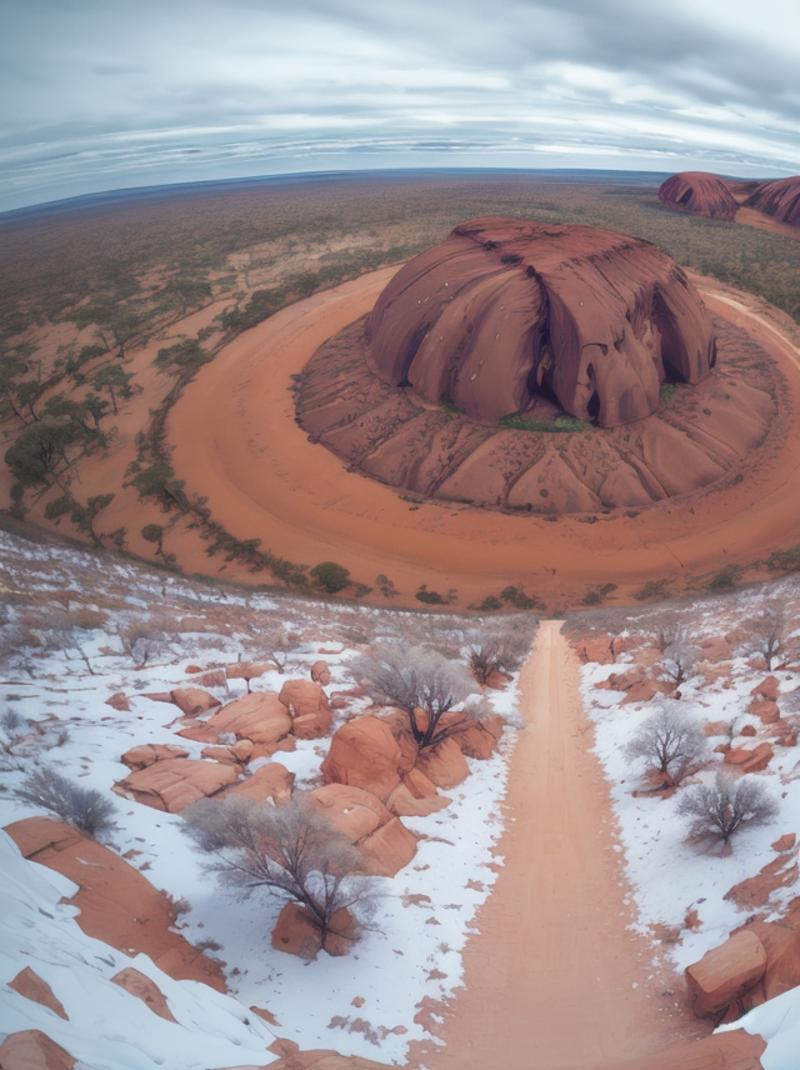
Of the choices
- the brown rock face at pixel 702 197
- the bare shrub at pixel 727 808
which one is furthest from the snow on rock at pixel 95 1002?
the brown rock face at pixel 702 197

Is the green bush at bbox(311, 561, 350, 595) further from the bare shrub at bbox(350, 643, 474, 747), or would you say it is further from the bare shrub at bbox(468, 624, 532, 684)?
the bare shrub at bbox(350, 643, 474, 747)

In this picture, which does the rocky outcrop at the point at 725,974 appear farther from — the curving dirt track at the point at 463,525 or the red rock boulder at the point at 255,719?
the curving dirt track at the point at 463,525

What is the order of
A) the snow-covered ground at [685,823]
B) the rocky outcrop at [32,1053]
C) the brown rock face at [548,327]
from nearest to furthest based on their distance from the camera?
the rocky outcrop at [32,1053] < the snow-covered ground at [685,823] < the brown rock face at [548,327]

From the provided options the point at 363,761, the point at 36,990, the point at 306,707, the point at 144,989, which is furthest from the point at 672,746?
the point at 36,990

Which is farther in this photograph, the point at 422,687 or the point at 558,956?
the point at 422,687

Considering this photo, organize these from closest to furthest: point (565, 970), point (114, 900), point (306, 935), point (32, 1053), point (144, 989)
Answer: point (32, 1053), point (144, 989), point (114, 900), point (306, 935), point (565, 970)

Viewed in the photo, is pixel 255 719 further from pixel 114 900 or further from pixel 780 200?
pixel 780 200
